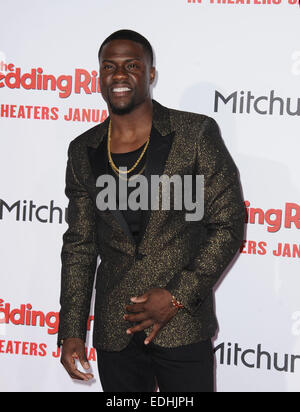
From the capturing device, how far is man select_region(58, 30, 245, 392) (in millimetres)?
1982

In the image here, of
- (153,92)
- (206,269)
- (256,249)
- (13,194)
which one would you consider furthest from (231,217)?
(13,194)

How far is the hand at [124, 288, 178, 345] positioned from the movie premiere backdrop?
1104 millimetres

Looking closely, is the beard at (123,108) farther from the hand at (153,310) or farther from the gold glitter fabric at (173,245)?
the hand at (153,310)

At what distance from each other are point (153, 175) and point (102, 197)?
9.5 inches

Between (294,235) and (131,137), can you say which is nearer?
(131,137)

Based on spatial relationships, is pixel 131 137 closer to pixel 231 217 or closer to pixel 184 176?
pixel 184 176

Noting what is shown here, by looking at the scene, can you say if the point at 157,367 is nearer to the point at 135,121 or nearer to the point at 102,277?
the point at 102,277

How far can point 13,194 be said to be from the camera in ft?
10.5

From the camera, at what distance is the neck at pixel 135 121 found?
85.8 inches

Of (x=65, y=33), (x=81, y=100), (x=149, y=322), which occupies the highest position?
(x=65, y=33)

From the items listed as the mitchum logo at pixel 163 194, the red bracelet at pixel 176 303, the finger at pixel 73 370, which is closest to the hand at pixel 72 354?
the finger at pixel 73 370

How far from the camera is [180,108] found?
117 inches

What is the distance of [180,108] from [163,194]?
1.06 meters

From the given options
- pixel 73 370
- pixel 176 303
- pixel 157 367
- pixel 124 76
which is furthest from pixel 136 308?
pixel 124 76
